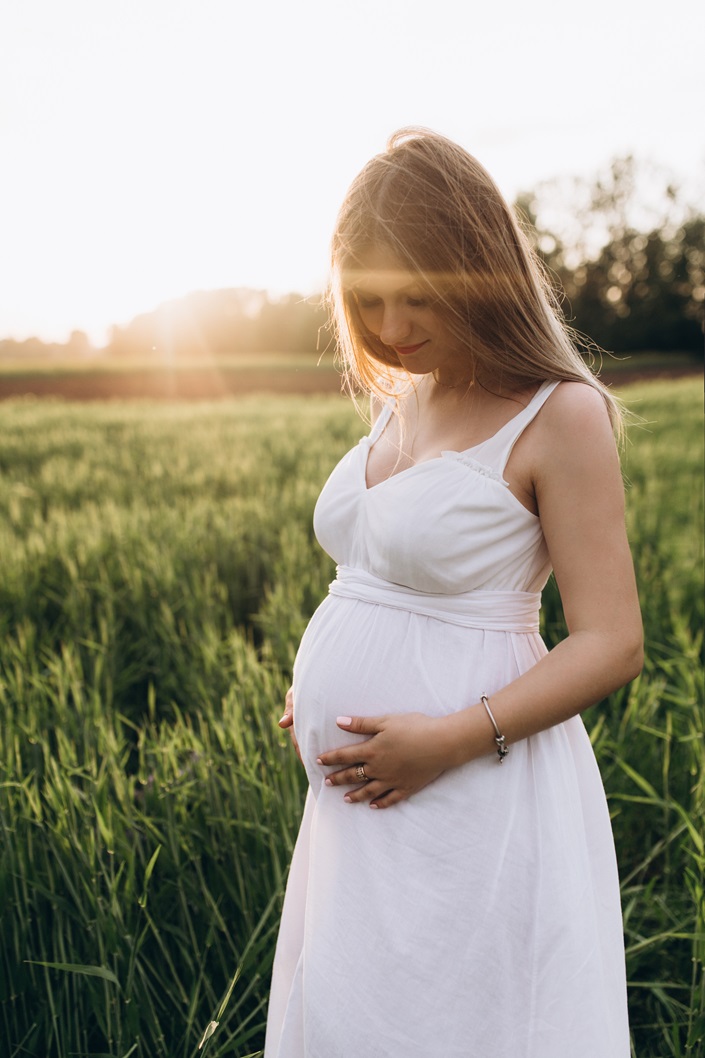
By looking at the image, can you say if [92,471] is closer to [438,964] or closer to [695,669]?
[695,669]

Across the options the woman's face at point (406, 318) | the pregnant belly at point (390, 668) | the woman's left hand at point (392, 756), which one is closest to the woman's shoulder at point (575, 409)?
the woman's face at point (406, 318)

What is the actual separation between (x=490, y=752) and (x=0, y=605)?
2.90 metres

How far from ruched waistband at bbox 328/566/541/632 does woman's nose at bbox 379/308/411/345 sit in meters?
0.36

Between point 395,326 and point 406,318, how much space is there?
2cm

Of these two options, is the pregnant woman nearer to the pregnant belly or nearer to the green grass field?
the pregnant belly

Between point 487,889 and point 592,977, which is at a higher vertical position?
point 487,889

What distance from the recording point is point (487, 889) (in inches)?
43.3

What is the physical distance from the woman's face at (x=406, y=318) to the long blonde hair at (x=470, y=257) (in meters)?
0.02

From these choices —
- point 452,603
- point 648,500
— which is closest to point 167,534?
point 648,500

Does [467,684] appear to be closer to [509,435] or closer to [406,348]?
[509,435]

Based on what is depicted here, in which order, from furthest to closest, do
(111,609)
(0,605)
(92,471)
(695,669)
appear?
(92,471) < (0,605) < (111,609) < (695,669)

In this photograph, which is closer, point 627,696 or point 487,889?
point 487,889

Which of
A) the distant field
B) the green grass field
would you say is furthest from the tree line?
the green grass field

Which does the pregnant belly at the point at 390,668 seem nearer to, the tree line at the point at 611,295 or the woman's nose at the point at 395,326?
the woman's nose at the point at 395,326
